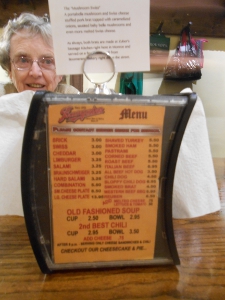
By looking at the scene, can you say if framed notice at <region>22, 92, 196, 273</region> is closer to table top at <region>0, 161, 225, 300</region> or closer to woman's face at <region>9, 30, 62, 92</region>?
table top at <region>0, 161, 225, 300</region>

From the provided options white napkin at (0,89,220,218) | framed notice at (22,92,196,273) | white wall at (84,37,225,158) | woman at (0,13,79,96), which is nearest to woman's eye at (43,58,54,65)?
woman at (0,13,79,96)

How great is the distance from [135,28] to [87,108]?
0.13m

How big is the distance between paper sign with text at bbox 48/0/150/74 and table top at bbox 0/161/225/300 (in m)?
0.28

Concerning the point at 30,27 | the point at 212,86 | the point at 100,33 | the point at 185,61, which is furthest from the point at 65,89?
the point at 212,86

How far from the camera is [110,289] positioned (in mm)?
326

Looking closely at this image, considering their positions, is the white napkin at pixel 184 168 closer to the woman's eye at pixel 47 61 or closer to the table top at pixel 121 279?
the table top at pixel 121 279

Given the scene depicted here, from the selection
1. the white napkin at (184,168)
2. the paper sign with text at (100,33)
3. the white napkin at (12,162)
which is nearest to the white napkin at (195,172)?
the white napkin at (184,168)

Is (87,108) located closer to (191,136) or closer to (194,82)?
(191,136)

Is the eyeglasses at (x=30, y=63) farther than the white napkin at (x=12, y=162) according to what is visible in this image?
Yes

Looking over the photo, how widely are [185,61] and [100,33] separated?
1.61 meters

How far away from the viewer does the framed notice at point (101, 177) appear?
0.32 meters

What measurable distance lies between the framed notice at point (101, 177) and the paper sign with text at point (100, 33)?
7cm

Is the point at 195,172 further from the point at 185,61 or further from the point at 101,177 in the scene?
the point at 185,61

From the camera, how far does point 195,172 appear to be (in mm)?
416
